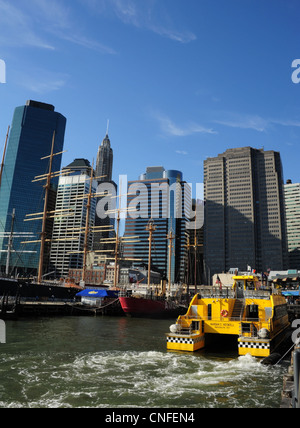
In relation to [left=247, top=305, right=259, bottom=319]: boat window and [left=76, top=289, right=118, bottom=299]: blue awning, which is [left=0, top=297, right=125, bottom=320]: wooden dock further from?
[left=247, top=305, right=259, bottom=319]: boat window

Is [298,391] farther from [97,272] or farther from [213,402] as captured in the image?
[97,272]

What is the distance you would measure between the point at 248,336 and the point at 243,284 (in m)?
8.23

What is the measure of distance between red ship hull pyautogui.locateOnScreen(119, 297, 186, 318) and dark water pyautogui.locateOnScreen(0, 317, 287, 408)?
1244 inches

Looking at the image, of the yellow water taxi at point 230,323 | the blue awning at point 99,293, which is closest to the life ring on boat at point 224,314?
the yellow water taxi at point 230,323

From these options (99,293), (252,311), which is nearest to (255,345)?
(252,311)

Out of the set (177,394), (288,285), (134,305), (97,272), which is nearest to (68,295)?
(134,305)

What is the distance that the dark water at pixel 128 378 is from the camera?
34.9ft

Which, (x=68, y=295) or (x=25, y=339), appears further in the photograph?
(x=68, y=295)

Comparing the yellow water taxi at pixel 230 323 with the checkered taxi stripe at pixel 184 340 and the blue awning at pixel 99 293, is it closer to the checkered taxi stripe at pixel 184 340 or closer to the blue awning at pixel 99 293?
the checkered taxi stripe at pixel 184 340

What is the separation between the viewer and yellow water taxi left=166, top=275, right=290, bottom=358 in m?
19.0

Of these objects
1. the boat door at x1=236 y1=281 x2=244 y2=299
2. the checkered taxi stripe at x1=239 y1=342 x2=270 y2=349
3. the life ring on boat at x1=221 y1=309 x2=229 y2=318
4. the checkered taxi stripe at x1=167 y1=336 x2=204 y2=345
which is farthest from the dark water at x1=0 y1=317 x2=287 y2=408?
the boat door at x1=236 y1=281 x2=244 y2=299

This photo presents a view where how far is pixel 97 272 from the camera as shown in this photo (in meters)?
175

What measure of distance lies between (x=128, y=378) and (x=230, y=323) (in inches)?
409

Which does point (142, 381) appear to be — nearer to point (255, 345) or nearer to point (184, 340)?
point (184, 340)
